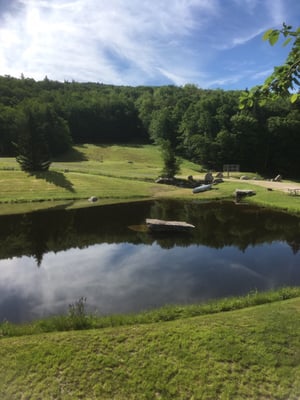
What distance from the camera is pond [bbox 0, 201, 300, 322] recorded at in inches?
436

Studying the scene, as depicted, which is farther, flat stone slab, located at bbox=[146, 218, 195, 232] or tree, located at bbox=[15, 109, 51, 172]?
tree, located at bbox=[15, 109, 51, 172]

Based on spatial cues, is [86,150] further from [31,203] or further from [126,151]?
[31,203]

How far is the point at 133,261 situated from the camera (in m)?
14.9

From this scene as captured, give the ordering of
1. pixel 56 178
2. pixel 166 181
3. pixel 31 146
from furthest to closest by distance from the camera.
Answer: pixel 166 181
pixel 31 146
pixel 56 178

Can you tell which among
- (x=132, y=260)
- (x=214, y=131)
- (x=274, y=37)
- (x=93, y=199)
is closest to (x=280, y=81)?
(x=274, y=37)

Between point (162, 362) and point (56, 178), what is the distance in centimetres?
3444

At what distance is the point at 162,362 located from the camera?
6.38m

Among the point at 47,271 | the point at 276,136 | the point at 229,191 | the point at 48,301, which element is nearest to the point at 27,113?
the point at 229,191

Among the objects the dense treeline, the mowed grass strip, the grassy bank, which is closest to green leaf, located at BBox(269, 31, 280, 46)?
the mowed grass strip

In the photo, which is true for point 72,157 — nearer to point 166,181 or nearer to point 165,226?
point 166,181

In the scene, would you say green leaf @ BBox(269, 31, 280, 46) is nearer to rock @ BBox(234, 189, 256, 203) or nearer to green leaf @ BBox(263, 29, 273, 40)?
green leaf @ BBox(263, 29, 273, 40)

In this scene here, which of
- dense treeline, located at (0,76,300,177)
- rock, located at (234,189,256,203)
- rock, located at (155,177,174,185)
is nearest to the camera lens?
rock, located at (234,189,256,203)

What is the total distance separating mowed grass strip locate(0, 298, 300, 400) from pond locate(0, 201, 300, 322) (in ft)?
9.34

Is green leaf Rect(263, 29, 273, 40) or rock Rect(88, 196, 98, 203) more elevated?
green leaf Rect(263, 29, 273, 40)
